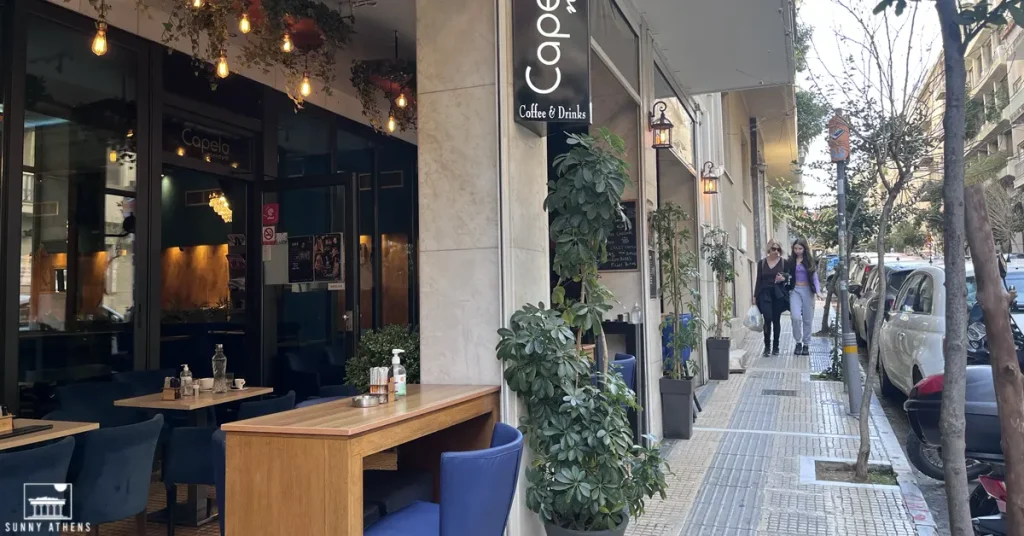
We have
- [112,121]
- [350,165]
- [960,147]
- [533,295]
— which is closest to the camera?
[960,147]

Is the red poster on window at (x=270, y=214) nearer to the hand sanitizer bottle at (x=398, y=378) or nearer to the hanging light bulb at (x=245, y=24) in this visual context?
the hanging light bulb at (x=245, y=24)

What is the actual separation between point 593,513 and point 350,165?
642 cm

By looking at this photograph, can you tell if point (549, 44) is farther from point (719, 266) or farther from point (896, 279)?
point (896, 279)

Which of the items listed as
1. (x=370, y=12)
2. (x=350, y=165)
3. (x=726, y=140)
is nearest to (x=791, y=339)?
(x=726, y=140)

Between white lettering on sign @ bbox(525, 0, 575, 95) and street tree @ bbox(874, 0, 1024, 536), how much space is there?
6.20 feet

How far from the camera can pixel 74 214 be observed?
17.9ft

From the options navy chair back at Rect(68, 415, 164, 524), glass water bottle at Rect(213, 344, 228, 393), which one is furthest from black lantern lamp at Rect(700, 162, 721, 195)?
navy chair back at Rect(68, 415, 164, 524)

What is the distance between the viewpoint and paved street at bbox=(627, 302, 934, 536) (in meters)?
4.22

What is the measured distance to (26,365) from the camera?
4.88 metres

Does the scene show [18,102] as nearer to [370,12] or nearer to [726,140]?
[370,12]

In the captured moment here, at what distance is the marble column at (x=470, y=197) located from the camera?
142 inches

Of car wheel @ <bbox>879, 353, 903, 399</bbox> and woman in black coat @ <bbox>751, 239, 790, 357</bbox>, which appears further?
woman in black coat @ <bbox>751, 239, 790, 357</bbox>

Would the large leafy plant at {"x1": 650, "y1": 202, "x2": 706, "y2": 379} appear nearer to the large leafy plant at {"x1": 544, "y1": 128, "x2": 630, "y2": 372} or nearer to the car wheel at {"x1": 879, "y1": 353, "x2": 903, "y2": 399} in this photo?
the car wheel at {"x1": 879, "y1": 353, "x2": 903, "y2": 399}

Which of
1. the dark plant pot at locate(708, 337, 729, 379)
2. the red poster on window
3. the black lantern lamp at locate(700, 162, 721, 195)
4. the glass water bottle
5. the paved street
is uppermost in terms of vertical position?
the black lantern lamp at locate(700, 162, 721, 195)
